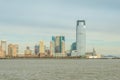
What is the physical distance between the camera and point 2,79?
295ft

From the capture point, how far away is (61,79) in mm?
89562

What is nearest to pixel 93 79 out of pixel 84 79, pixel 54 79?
pixel 84 79

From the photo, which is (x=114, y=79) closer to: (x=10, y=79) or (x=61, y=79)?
(x=61, y=79)

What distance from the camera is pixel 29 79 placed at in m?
88.8

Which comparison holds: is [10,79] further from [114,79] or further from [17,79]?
[114,79]

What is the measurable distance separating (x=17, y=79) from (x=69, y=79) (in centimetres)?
1187

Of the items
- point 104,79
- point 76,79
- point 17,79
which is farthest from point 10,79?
point 104,79

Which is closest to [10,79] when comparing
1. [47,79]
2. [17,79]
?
[17,79]

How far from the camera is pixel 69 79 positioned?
3558 inches

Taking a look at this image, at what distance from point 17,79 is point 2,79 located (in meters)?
3.39

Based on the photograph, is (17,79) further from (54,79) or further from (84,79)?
(84,79)

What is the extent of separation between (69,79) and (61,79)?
2006mm

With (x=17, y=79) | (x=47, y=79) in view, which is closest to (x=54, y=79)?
(x=47, y=79)

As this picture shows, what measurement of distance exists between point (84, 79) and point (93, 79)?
2.53 m
